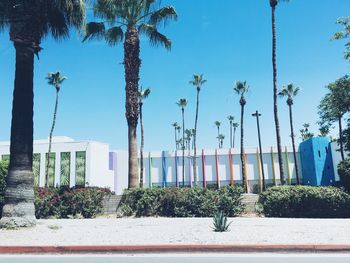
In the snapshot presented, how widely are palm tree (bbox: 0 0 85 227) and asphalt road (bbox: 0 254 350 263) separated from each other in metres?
3.75

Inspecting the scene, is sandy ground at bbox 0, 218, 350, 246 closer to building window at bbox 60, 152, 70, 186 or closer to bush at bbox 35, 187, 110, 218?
bush at bbox 35, 187, 110, 218

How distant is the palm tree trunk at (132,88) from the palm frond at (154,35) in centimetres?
76

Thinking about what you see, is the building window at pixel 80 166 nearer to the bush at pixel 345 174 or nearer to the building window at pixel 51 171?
the building window at pixel 51 171

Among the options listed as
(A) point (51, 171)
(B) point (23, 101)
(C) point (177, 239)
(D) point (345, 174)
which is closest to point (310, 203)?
(D) point (345, 174)

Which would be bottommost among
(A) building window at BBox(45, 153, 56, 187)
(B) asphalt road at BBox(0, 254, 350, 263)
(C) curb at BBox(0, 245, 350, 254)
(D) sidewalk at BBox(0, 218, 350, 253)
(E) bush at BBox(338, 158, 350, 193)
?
(B) asphalt road at BBox(0, 254, 350, 263)

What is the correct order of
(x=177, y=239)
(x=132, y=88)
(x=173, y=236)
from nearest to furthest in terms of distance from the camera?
(x=177, y=239) → (x=173, y=236) → (x=132, y=88)

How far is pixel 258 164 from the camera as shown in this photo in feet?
172

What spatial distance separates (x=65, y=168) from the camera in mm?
46656

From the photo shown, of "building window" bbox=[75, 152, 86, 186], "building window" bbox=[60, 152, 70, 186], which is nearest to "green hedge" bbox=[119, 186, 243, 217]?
"building window" bbox=[75, 152, 86, 186]

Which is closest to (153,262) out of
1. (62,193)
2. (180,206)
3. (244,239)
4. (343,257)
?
(244,239)

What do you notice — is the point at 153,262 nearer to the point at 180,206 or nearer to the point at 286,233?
the point at 286,233

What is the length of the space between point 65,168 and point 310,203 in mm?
35571

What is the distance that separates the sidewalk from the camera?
28.7ft

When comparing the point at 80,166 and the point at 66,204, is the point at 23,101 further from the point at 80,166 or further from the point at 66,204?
the point at 80,166
